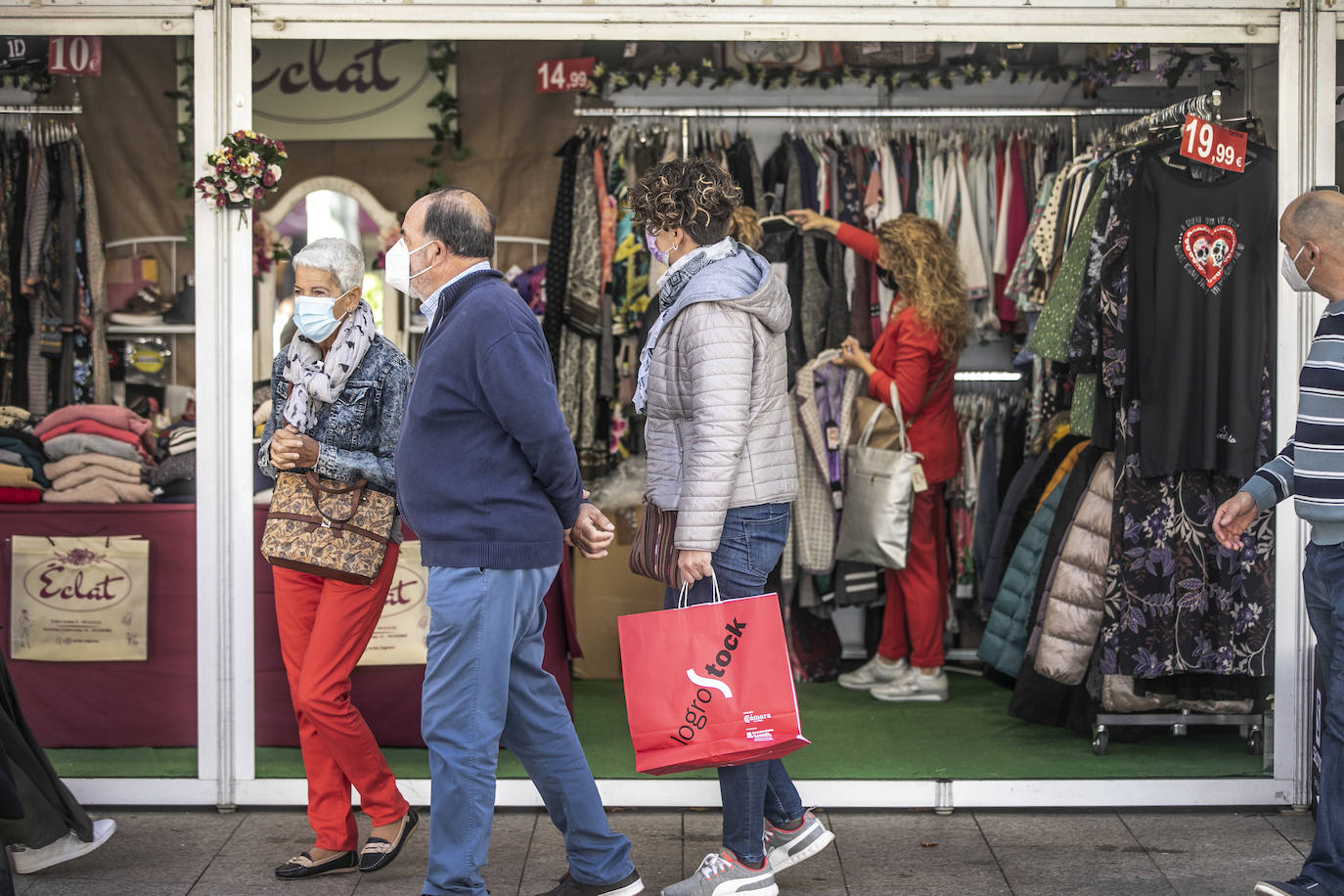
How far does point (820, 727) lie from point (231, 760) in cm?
202

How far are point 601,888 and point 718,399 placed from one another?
1180 mm

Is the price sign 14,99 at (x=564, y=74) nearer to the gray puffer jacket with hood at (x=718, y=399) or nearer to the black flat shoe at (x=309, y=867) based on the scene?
the gray puffer jacket with hood at (x=718, y=399)

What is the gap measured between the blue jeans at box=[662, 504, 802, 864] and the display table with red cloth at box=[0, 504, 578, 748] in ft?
5.03

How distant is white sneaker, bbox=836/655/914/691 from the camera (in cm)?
549

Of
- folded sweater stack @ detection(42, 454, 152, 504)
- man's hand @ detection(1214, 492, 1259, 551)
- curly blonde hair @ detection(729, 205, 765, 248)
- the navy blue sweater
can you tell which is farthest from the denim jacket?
man's hand @ detection(1214, 492, 1259, 551)

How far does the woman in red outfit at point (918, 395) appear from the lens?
5246mm

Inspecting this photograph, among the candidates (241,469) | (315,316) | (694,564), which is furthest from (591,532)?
(241,469)

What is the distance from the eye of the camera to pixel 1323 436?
315cm

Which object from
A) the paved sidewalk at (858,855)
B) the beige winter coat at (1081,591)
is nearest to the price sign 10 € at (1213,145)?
the beige winter coat at (1081,591)

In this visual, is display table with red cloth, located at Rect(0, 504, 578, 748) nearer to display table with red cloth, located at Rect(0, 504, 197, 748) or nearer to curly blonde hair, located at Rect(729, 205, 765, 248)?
display table with red cloth, located at Rect(0, 504, 197, 748)

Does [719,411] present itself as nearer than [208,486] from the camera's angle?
Yes

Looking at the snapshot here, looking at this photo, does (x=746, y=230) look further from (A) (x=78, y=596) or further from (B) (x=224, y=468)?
(A) (x=78, y=596)

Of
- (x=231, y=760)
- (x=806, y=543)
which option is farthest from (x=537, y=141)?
(x=231, y=760)

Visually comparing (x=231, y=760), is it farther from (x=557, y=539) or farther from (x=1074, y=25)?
(x=1074, y=25)
